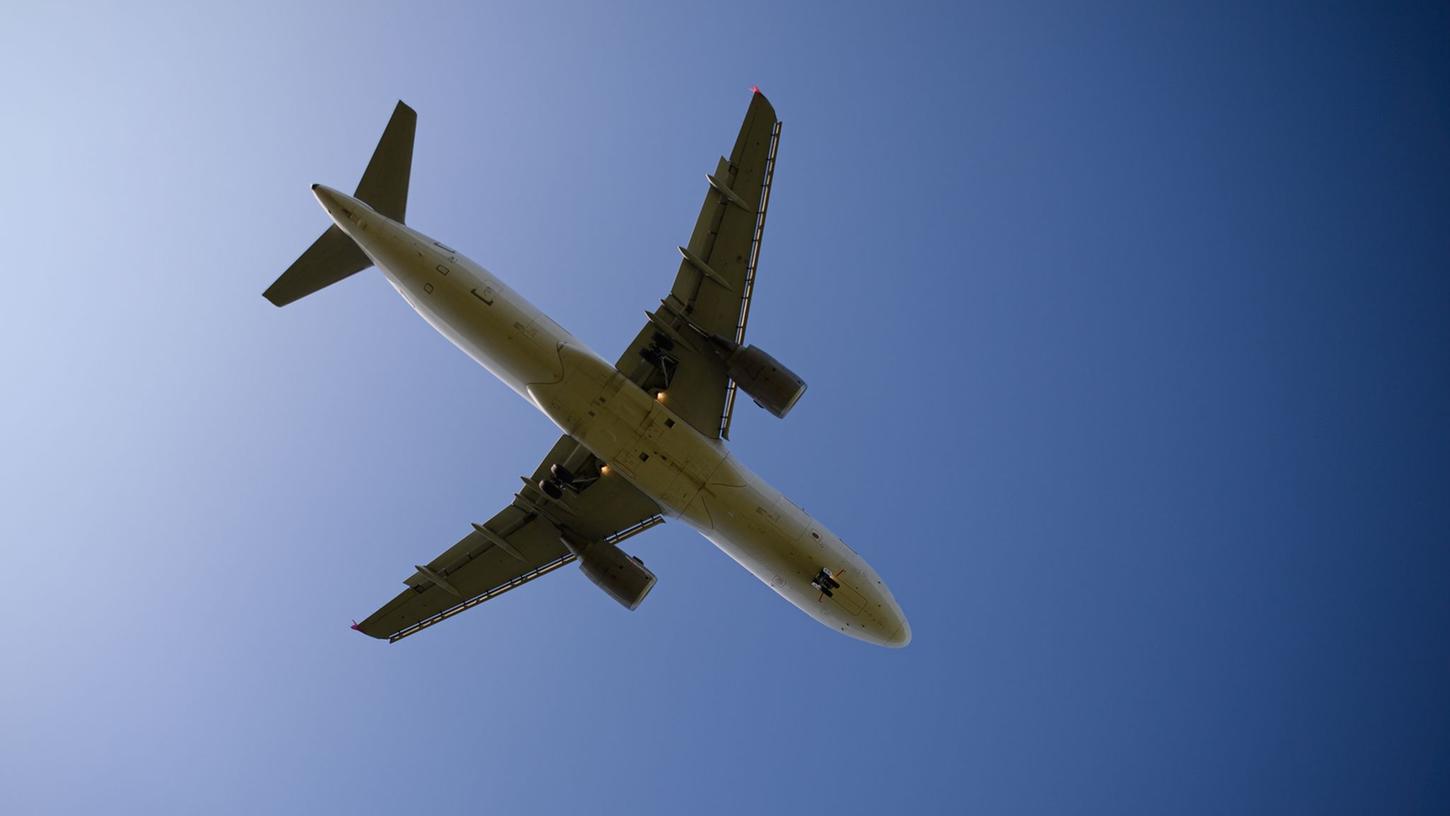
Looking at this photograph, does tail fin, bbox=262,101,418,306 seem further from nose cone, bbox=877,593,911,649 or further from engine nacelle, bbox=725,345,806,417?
nose cone, bbox=877,593,911,649

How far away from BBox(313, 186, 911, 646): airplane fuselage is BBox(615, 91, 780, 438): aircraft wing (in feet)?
2.48

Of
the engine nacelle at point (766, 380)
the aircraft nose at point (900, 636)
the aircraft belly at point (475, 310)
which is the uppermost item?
the engine nacelle at point (766, 380)

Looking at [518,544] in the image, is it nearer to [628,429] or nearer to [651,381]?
[628,429]

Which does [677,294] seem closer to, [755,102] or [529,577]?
[755,102]

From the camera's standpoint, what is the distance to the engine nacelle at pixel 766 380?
73.4 ft

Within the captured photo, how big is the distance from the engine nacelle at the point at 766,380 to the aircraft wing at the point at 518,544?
17.2ft

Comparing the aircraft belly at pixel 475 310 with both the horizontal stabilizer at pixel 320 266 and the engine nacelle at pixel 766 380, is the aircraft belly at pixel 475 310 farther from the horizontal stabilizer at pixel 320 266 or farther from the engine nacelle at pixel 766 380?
the engine nacelle at pixel 766 380

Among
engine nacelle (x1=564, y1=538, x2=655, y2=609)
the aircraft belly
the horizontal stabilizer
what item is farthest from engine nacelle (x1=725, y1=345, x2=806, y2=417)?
the horizontal stabilizer

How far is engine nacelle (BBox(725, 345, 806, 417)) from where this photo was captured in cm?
2236

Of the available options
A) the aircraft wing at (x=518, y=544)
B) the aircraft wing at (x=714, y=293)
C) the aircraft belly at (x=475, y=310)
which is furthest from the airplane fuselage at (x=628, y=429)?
the aircraft wing at (x=518, y=544)

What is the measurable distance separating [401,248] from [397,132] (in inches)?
135

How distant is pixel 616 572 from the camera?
2508 centimetres

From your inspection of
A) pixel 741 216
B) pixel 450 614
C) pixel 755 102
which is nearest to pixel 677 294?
pixel 741 216

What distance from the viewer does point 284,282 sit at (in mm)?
21938
